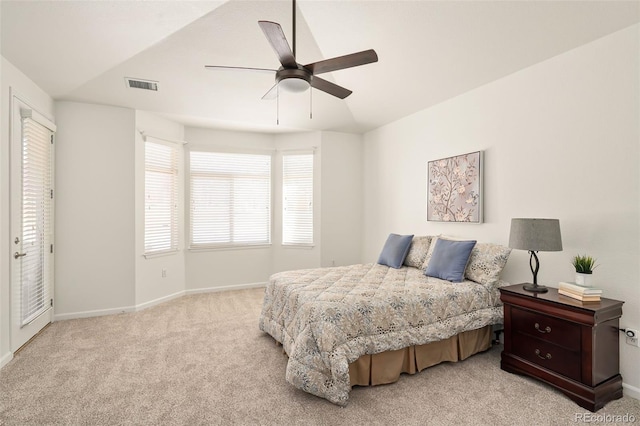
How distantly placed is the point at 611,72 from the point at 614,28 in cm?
32

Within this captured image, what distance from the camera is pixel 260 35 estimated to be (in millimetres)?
3129

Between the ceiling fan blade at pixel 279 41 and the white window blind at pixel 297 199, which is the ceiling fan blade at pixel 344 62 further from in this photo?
the white window blind at pixel 297 199

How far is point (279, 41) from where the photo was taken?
81.1 inches

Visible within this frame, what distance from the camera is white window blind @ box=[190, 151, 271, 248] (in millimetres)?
5406

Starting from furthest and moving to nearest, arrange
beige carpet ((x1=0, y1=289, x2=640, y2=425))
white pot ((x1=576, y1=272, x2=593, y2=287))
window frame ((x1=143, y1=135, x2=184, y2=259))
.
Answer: window frame ((x1=143, y1=135, x2=184, y2=259))
white pot ((x1=576, y1=272, x2=593, y2=287))
beige carpet ((x1=0, y1=289, x2=640, y2=425))

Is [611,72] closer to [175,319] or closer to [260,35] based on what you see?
[260,35]

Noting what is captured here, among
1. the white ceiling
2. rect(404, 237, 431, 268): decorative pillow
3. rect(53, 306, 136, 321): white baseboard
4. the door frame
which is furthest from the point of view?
rect(53, 306, 136, 321): white baseboard

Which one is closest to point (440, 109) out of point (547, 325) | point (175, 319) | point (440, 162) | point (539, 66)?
point (440, 162)

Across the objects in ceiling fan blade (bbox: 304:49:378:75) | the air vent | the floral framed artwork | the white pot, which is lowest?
the white pot

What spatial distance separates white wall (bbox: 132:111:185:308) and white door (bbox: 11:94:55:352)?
92cm

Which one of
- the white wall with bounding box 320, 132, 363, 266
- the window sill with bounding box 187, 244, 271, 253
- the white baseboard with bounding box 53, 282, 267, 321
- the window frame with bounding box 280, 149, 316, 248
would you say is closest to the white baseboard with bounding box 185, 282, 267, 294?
the white baseboard with bounding box 53, 282, 267, 321

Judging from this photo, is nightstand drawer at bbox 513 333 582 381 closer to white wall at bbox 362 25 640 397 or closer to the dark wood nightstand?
the dark wood nightstand

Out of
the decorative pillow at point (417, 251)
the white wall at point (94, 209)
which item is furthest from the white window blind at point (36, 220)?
the decorative pillow at point (417, 251)

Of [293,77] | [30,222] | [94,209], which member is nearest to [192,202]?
[94,209]
